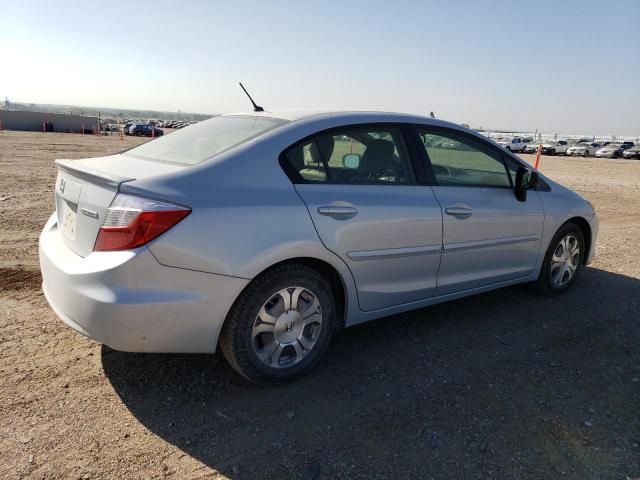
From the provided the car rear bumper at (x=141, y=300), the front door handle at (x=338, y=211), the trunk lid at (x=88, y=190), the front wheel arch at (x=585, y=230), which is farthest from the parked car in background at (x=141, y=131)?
the car rear bumper at (x=141, y=300)

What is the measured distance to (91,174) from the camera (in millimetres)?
2820

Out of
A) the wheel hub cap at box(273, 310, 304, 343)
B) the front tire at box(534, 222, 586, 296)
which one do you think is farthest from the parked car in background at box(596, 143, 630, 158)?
the wheel hub cap at box(273, 310, 304, 343)

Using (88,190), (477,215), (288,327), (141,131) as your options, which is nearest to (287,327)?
(288,327)

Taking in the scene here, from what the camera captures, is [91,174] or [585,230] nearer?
[91,174]

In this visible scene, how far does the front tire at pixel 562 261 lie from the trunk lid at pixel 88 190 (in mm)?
3483

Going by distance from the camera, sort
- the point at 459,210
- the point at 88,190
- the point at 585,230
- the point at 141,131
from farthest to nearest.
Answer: the point at 141,131 < the point at 585,230 < the point at 459,210 < the point at 88,190

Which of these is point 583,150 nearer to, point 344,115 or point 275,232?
point 344,115

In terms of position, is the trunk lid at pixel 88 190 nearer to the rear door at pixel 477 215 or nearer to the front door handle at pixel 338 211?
the front door handle at pixel 338 211

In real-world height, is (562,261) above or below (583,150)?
above

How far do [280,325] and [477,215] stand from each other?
1795 mm

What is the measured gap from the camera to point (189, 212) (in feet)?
8.50

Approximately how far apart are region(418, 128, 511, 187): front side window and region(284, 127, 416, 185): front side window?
27 cm

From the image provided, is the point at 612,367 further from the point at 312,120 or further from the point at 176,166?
the point at 176,166

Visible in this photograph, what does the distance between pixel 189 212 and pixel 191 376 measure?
1.15 meters
